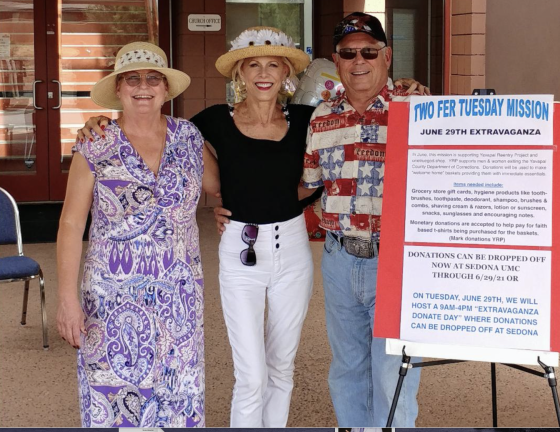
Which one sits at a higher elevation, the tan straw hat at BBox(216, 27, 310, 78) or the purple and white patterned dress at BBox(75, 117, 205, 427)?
the tan straw hat at BBox(216, 27, 310, 78)

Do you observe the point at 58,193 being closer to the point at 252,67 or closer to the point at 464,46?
the point at 464,46

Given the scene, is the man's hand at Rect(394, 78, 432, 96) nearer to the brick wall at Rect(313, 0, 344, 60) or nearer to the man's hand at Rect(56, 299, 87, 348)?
the man's hand at Rect(56, 299, 87, 348)

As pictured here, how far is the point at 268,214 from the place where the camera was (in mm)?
3359

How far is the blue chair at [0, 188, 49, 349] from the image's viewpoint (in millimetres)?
Answer: 5355

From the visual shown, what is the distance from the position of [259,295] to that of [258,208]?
0.33 m

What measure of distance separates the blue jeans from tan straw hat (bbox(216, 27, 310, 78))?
2.31 feet

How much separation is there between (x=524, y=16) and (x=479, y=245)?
3.39 m

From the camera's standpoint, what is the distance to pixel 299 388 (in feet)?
15.6

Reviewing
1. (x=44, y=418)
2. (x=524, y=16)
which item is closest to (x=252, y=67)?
(x=44, y=418)

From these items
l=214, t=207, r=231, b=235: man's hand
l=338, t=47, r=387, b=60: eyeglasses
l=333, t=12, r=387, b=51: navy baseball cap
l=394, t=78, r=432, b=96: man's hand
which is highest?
l=333, t=12, r=387, b=51: navy baseball cap

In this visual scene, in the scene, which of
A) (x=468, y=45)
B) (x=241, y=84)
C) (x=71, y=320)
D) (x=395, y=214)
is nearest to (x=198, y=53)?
(x=468, y=45)

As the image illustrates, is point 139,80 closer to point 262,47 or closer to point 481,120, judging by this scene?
point 262,47

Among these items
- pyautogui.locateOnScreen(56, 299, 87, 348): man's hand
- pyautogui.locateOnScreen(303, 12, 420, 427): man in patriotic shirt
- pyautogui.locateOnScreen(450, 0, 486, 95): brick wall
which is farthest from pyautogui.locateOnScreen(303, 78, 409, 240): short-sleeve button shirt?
pyautogui.locateOnScreen(450, 0, 486, 95): brick wall

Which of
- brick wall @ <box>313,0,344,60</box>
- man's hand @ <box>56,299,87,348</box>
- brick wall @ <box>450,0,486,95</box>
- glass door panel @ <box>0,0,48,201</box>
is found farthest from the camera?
brick wall @ <box>313,0,344,60</box>
